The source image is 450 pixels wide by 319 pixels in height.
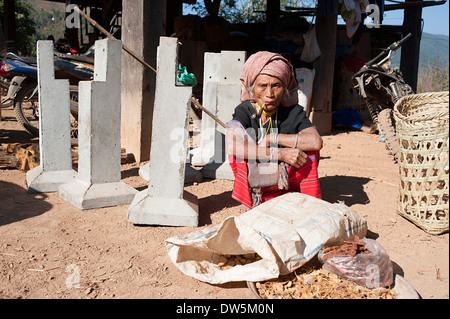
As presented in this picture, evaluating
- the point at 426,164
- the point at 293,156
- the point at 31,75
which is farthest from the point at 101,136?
the point at 31,75

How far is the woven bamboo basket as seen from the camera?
264cm

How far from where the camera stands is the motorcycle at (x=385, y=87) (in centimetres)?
514

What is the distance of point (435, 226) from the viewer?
2.77 meters

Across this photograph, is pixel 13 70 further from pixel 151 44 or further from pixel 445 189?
pixel 445 189

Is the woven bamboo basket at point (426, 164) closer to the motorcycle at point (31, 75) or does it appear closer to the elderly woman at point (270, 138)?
the elderly woman at point (270, 138)

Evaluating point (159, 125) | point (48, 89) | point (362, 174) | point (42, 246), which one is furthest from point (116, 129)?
point (362, 174)

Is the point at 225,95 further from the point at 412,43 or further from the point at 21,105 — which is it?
the point at 412,43

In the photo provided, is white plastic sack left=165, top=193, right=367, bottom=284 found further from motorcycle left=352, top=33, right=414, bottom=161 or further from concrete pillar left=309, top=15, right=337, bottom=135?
concrete pillar left=309, top=15, right=337, bottom=135

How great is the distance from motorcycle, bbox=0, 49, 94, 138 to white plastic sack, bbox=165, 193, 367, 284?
3.84 meters

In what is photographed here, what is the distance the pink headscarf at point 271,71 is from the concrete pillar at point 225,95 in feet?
3.57

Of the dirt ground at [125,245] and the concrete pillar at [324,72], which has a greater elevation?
the concrete pillar at [324,72]

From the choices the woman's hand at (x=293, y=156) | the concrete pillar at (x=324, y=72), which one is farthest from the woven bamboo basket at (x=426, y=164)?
the concrete pillar at (x=324, y=72)

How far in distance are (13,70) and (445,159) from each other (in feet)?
18.8

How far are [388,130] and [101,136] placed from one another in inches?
146
